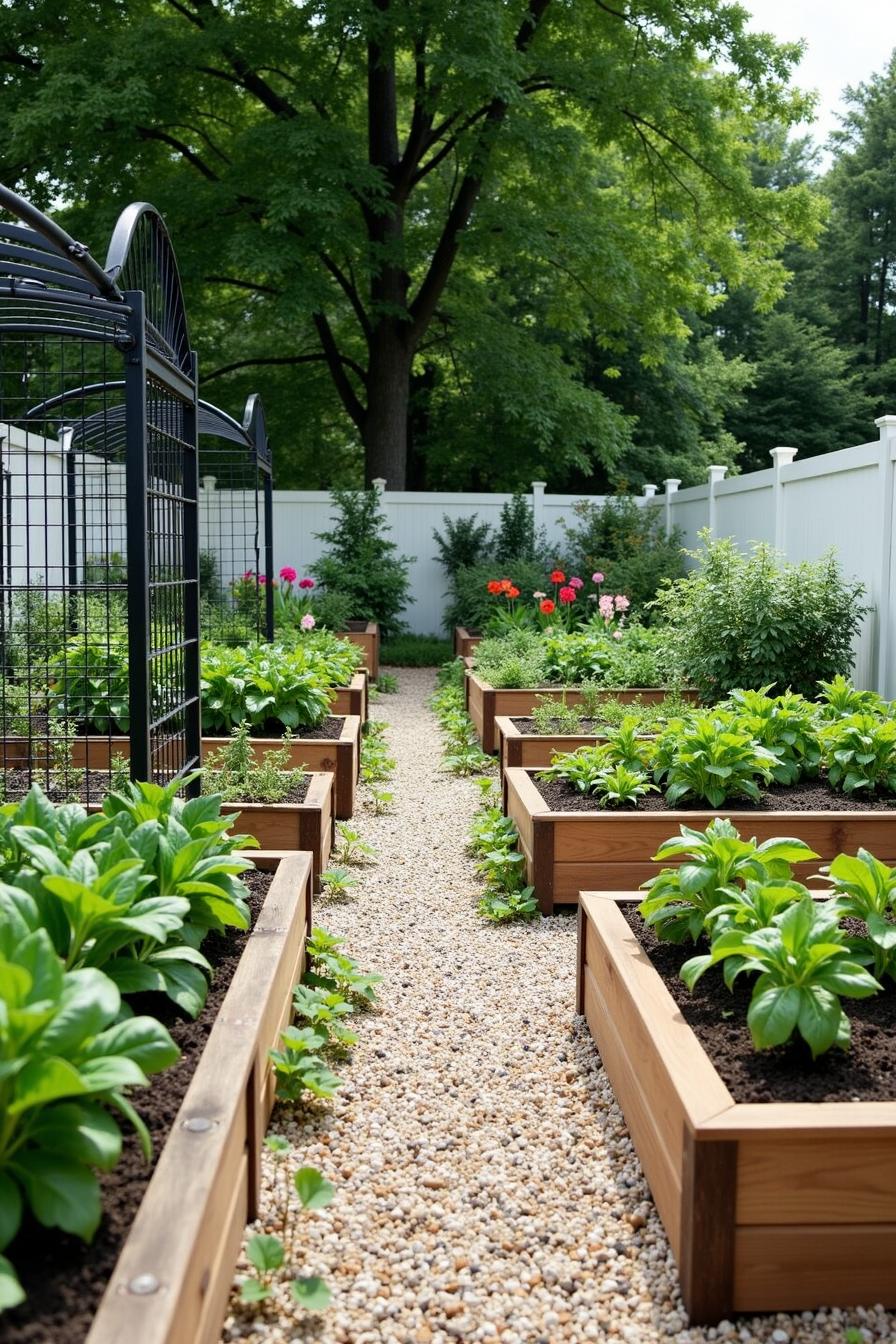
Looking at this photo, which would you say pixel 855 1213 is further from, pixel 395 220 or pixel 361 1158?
pixel 395 220

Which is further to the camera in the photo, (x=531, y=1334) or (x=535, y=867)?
(x=535, y=867)

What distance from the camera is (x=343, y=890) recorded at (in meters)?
4.50

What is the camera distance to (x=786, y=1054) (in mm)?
2289

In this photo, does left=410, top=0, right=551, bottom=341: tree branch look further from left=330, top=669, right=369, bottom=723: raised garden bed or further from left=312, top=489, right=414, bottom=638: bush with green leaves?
left=330, top=669, right=369, bottom=723: raised garden bed

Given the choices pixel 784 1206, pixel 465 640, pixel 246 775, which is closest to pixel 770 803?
pixel 246 775

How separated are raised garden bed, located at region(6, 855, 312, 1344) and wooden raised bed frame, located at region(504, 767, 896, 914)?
1714 mm

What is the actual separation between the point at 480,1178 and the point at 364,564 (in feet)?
35.2

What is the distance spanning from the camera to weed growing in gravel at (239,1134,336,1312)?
6.22 feet

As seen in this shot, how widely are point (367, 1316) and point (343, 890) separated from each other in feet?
8.36

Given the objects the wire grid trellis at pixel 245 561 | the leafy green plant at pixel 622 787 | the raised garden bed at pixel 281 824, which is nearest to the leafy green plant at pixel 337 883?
the raised garden bed at pixel 281 824

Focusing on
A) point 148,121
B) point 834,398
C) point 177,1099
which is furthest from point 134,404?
point 834,398

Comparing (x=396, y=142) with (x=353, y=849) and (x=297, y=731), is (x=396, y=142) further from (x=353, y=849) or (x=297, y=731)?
(x=353, y=849)

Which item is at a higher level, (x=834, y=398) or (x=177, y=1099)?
(x=834, y=398)

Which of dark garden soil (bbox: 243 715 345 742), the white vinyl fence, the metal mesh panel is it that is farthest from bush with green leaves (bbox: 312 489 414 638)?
dark garden soil (bbox: 243 715 345 742)
